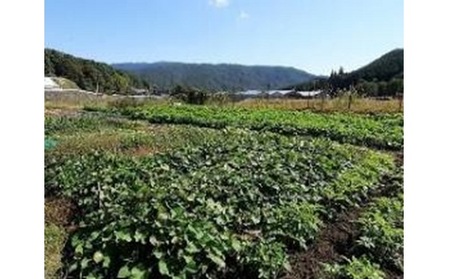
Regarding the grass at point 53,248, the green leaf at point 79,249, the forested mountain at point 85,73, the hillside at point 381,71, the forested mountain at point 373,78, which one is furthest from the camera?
the forested mountain at point 85,73

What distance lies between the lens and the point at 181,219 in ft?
9.98

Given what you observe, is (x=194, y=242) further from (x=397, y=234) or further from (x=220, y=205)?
(x=397, y=234)

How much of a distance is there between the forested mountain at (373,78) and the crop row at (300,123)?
6.73 meters

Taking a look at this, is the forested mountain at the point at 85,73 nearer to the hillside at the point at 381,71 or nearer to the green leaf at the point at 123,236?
the hillside at the point at 381,71

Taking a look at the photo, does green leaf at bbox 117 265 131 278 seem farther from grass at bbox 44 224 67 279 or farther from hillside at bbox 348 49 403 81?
hillside at bbox 348 49 403 81

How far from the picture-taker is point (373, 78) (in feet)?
72.9

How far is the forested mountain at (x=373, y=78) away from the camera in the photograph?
18.4 m

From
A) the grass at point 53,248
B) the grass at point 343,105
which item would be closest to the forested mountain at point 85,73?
the grass at point 343,105

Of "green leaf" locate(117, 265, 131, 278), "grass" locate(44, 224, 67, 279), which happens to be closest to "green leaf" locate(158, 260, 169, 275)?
"green leaf" locate(117, 265, 131, 278)

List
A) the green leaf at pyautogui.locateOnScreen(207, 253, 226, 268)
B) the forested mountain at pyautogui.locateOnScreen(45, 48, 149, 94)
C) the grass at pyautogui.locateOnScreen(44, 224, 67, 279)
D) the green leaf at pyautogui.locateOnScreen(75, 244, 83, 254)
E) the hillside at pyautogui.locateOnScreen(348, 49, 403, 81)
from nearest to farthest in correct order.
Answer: the green leaf at pyautogui.locateOnScreen(207, 253, 226, 268) < the green leaf at pyautogui.locateOnScreen(75, 244, 83, 254) < the grass at pyautogui.locateOnScreen(44, 224, 67, 279) < the hillside at pyautogui.locateOnScreen(348, 49, 403, 81) < the forested mountain at pyautogui.locateOnScreen(45, 48, 149, 94)

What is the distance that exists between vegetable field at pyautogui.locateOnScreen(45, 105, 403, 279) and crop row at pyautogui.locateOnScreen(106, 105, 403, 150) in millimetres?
2206

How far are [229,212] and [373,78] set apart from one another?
19.4 m

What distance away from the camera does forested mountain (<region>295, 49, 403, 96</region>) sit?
723 inches

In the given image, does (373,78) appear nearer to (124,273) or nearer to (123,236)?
(123,236)
